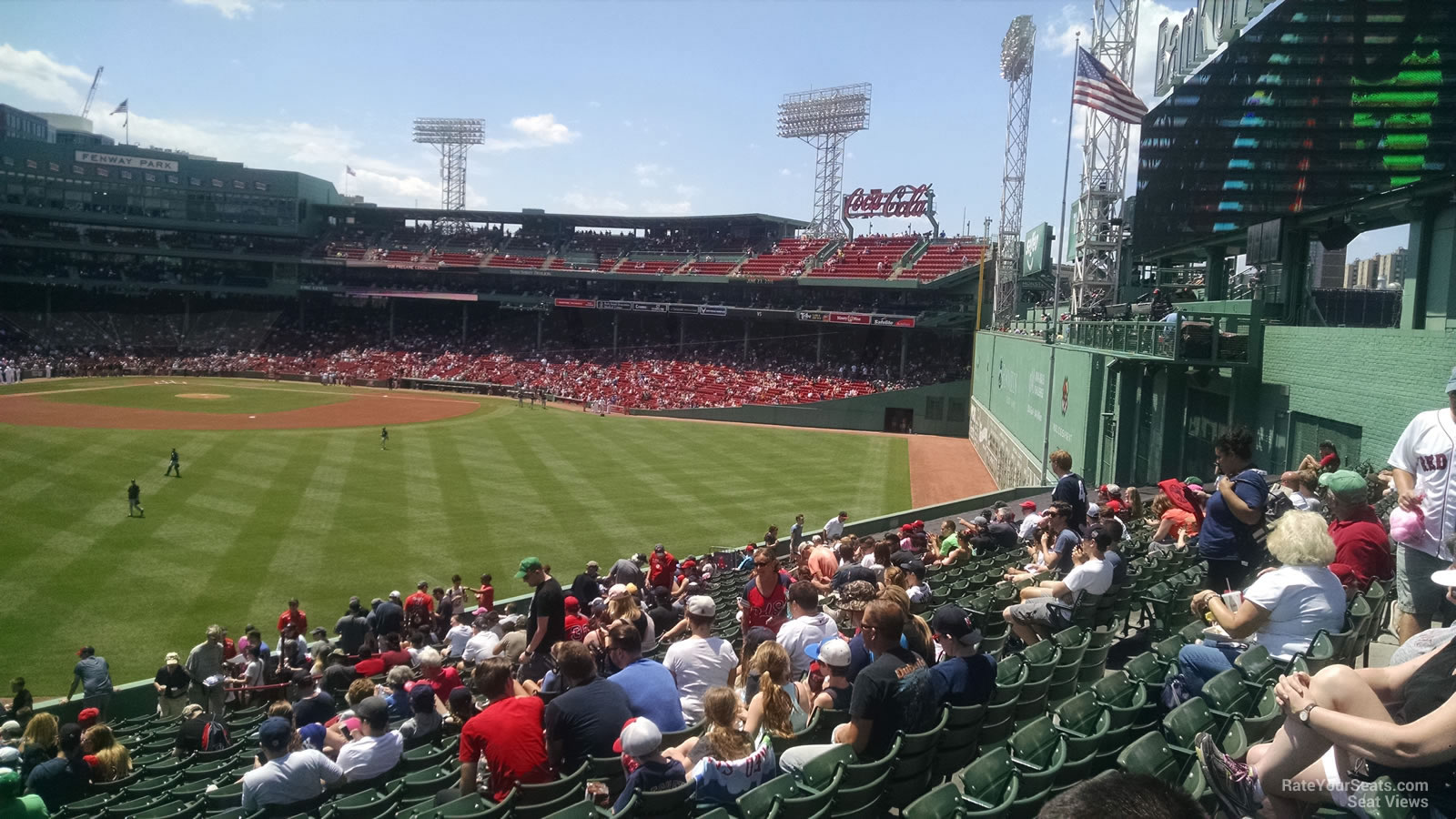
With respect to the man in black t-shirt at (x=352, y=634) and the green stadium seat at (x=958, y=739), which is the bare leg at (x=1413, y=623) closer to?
the green stadium seat at (x=958, y=739)

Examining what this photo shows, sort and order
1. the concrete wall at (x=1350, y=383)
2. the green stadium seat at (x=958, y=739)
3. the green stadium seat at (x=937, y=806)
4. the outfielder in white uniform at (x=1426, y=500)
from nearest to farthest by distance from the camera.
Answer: the green stadium seat at (x=937, y=806) → the green stadium seat at (x=958, y=739) → the outfielder in white uniform at (x=1426, y=500) → the concrete wall at (x=1350, y=383)

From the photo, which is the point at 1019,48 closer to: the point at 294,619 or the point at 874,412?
the point at 874,412

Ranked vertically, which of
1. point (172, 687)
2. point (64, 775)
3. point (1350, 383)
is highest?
point (1350, 383)

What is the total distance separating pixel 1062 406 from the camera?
2391 cm

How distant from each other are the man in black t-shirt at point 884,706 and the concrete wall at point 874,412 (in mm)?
43714

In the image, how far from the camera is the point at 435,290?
2790 inches

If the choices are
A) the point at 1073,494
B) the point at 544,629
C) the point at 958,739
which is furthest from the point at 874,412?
the point at 958,739

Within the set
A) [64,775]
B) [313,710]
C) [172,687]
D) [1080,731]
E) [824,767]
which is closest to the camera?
[824,767]

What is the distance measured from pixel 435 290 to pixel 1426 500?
232 feet

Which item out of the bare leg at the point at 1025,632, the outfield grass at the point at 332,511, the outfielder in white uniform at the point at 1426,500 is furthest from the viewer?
the outfield grass at the point at 332,511

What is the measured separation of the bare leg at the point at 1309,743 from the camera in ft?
11.2

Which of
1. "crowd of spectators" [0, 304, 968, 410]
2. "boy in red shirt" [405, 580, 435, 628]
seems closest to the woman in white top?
"boy in red shirt" [405, 580, 435, 628]

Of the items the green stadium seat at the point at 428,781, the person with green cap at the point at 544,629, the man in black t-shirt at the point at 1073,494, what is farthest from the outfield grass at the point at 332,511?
the man in black t-shirt at the point at 1073,494

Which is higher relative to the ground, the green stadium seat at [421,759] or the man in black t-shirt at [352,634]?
the green stadium seat at [421,759]
